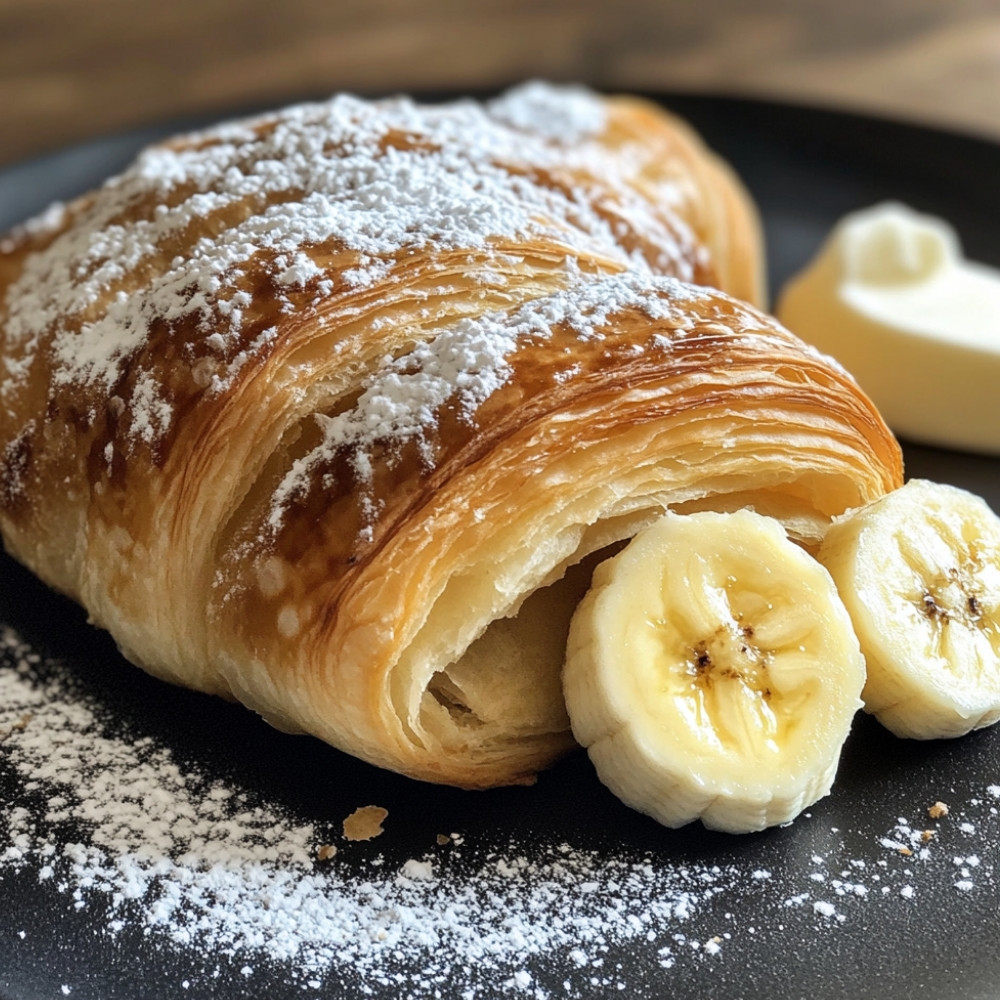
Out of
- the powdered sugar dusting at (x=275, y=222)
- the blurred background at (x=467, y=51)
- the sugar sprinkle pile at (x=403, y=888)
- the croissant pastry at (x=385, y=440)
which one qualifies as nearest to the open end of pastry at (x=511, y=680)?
the croissant pastry at (x=385, y=440)

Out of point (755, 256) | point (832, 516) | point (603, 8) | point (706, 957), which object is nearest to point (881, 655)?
point (832, 516)

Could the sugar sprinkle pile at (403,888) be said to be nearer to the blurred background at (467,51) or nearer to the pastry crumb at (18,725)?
the pastry crumb at (18,725)

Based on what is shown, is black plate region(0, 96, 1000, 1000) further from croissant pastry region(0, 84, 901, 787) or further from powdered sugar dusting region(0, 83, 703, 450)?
powdered sugar dusting region(0, 83, 703, 450)

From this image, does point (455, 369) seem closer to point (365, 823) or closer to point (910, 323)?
point (365, 823)

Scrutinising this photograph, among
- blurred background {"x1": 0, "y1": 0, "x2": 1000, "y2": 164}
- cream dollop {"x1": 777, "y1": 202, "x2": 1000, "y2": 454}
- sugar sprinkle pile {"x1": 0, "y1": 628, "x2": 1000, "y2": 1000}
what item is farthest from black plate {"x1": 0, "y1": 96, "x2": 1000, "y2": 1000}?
blurred background {"x1": 0, "y1": 0, "x2": 1000, "y2": 164}

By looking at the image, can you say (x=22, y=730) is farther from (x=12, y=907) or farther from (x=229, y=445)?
(x=229, y=445)

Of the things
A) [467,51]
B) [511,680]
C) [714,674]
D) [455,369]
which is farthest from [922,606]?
[467,51]
